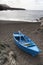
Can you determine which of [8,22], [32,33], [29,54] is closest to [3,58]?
[29,54]

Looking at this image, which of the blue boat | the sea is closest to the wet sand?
the blue boat

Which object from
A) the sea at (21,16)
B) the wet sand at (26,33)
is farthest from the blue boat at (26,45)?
the sea at (21,16)

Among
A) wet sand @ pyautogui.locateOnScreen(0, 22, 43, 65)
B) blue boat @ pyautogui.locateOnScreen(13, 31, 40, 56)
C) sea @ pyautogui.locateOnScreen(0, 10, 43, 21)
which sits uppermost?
blue boat @ pyautogui.locateOnScreen(13, 31, 40, 56)

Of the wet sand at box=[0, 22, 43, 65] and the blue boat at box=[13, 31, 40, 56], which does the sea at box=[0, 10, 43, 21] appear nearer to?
the wet sand at box=[0, 22, 43, 65]

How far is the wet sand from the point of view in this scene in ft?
38.4

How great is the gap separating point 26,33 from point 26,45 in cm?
293

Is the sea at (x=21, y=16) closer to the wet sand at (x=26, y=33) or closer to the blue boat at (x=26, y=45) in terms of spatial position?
the wet sand at (x=26, y=33)

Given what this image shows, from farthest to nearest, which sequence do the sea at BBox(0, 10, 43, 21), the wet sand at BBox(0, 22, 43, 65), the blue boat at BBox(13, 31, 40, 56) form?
the sea at BBox(0, 10, 43, 21) → the blue boat at BBox(13, 31, 40, 56) → the wet sand at BBox(0, 22, 43, 65)

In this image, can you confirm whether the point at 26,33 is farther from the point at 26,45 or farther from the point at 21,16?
the point at 21,16

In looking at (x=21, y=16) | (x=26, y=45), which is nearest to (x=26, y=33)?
(x=26, y=45)

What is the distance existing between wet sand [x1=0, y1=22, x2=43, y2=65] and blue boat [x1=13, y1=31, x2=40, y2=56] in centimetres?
24

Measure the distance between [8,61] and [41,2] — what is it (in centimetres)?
1768

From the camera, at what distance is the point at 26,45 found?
1267cm

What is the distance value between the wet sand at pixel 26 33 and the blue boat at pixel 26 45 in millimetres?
239
